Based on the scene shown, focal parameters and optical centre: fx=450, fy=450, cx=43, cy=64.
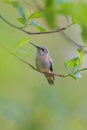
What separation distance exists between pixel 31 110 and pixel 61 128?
0.31 meters

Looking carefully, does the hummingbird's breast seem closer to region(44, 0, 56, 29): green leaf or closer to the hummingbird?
the hummingbird

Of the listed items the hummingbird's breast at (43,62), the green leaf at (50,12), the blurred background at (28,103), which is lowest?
the blurred background at (28,103)

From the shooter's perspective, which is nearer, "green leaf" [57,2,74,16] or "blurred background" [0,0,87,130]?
"green leaf" [57,2,74,16]

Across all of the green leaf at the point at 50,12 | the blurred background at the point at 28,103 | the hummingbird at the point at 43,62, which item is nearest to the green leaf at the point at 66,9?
the green leaf at the point at 50,12

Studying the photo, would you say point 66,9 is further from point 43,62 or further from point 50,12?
point 43,62

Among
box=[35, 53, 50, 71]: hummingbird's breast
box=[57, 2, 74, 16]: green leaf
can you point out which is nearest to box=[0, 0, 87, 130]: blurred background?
box=[35, 53, 50, 71]: hummingbird's breast

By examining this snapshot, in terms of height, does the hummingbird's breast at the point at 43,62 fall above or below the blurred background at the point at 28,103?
above

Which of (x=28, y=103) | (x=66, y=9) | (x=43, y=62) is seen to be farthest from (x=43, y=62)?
(x=66, y=9)

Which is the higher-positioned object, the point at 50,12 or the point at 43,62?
the point at 50,12

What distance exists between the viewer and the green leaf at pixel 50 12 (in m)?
0.58

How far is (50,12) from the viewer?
23.6 inches

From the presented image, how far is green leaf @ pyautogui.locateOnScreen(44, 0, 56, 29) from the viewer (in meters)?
0.58

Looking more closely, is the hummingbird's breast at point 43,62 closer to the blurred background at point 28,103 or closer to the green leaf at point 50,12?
the blurred background at point 28,103

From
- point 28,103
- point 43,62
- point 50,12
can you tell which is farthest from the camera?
point 28,103
